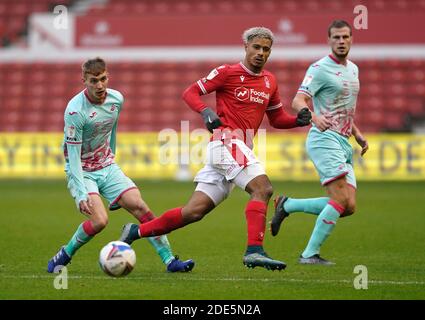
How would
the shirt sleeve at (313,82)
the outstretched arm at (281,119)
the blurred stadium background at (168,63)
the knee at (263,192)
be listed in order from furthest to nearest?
1. the blurred stadium background at (168,63)
2. the shirt sleeve at (313,82)
3. the outstretched arm at (281,119)
4. the knee at (263,192)

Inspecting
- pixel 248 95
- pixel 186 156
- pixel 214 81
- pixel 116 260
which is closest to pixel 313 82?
pixel 248 95

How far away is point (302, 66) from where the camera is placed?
26.0 meters

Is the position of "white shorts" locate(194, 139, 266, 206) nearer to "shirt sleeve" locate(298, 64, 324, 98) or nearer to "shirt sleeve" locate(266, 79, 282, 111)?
"shirt sleeve" locate(266, 79, 282, 111)

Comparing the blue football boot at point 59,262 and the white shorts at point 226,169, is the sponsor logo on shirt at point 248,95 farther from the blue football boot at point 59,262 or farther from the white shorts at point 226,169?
the blue football boot at point 59,262

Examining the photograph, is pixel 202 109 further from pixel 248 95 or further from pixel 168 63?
pixel 168 63

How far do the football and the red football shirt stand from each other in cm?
138

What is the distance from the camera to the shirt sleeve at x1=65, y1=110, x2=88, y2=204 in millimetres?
7895

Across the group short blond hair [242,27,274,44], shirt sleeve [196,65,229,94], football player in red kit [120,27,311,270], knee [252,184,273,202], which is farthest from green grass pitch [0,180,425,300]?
short blond hair [242,27,274,44]

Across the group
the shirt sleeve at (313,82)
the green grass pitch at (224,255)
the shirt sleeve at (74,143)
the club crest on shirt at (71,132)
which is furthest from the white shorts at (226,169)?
the shirt sleeve at (313,82)

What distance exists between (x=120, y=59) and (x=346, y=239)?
16903 millimetres

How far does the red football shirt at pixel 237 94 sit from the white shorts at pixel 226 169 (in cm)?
20

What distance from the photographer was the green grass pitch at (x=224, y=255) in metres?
6.89

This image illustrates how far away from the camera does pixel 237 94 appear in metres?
7.93
